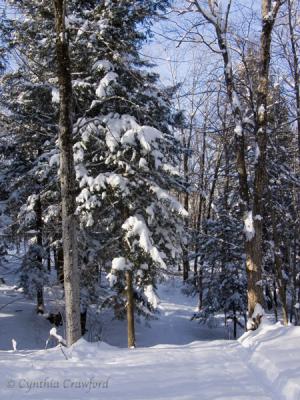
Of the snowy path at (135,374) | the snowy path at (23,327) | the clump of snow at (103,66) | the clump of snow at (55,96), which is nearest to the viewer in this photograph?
the snowy path at (135,374)

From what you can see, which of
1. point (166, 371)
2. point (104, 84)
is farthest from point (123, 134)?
point (166, 371)

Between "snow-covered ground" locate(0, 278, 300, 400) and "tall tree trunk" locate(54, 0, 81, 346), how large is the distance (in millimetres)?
734

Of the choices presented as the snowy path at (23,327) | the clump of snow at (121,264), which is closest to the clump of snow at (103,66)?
the clump of snow at (121,264)

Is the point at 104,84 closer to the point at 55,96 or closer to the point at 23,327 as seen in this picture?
the point at 55,96

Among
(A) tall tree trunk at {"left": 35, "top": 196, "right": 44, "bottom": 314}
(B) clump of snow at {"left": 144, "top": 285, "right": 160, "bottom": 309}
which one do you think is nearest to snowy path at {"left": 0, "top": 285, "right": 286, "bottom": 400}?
(B) clump of snow at {"left": 144, "top": 285, "right": 160, "bottom": 309}

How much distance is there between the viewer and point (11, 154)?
16.4 m

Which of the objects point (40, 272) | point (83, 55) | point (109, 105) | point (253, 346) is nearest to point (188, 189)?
point (109, 105)

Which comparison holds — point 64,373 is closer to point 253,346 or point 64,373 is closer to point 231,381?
point 231,381

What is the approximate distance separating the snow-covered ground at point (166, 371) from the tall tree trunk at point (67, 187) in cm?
73

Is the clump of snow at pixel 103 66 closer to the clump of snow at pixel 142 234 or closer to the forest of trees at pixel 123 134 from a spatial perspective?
the forest of trees at pixel 123 134

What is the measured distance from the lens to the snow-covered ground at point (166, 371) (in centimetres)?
443

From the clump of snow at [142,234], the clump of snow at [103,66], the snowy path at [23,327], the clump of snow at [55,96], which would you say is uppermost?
the clump of snow at [103,66]

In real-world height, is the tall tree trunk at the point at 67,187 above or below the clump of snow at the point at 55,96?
below

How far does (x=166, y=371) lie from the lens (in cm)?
535
